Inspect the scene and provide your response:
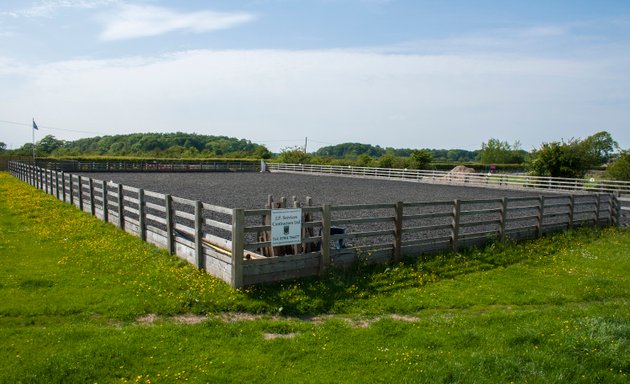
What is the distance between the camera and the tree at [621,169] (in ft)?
113

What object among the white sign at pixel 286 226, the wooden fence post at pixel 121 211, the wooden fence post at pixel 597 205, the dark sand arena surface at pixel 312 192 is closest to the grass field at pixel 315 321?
the white sign at pixel 286 226

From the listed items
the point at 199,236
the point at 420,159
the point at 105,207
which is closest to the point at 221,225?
the point at 199,236

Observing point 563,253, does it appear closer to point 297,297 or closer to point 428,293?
point 428,293

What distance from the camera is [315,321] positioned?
654 centimetres

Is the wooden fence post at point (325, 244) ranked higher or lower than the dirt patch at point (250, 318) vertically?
higher

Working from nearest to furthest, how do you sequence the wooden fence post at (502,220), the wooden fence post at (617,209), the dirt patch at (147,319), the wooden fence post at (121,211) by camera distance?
1. the dirt patch at (147,319)
2. the wooden fence post at (502,220)
3. the wooden fence post at (121,211)
4. the wooden fence post at (617,209)

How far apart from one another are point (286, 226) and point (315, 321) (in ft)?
6.23

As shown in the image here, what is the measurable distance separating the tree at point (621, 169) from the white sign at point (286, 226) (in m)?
34.3

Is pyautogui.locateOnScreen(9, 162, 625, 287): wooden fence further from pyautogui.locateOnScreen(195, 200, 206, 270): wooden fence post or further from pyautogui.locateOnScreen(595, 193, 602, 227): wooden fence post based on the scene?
pyautogui.locateOnScreen(595, 193, 602, 227): wooden fence post

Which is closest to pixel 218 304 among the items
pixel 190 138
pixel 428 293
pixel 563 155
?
pixel 428 293

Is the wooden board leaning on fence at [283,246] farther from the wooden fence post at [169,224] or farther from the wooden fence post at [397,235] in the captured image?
the wooden fence post at [169,224]

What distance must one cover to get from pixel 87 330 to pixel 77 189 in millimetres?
13165

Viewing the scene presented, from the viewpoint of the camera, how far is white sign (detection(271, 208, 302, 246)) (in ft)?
25.6

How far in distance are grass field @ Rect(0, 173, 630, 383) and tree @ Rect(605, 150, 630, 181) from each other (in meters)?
29.1
